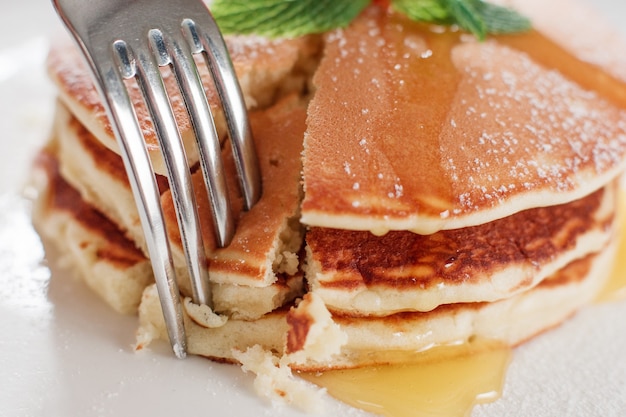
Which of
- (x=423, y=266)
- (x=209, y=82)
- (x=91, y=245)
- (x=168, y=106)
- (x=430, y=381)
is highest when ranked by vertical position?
(x=168, y=106)

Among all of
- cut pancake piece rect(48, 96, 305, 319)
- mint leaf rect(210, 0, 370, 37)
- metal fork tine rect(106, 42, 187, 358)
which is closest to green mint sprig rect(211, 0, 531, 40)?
mint leaf rect(210, 0, 370, 37)

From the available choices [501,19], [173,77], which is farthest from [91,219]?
[501,19]

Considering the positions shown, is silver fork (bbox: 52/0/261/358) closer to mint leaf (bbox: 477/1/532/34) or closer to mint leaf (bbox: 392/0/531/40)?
mint leaf (bbox: 392/0/531/40)

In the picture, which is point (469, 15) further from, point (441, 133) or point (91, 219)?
point (91, 219)

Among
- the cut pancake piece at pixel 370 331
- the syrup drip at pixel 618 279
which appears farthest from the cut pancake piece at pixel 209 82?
the syrup drip at pixel 618 279

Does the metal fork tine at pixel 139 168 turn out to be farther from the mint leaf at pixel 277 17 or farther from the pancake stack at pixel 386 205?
the mint leaf at pixel 277 17
